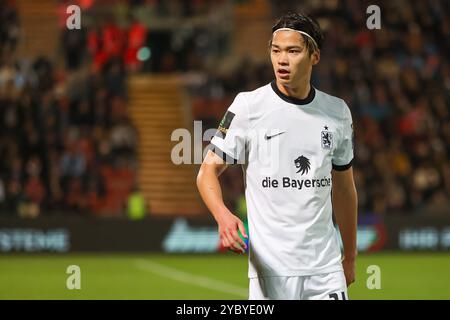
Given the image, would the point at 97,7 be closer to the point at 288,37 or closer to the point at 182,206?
the point at 182,206

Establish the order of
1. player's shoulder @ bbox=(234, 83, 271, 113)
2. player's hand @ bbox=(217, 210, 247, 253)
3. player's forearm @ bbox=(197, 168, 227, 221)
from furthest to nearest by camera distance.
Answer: player's shoulder @ bbox=(234, 83, 271, 113), player's forearm @ bbox=(197, 168, 227, 221), player's hand @ bbox=(217, 210, 247, 253)

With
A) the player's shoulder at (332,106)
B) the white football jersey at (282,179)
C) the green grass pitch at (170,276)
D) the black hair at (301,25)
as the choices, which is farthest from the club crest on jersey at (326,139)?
the green grass pitch at (170,276)

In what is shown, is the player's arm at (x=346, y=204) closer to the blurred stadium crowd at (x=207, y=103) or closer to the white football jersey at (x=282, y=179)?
the white football jersey at (x=282, y=179)

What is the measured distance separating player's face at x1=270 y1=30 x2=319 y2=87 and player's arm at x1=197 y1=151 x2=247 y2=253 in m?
0.59

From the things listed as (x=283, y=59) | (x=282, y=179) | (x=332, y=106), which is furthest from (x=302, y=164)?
(x=283, y=59)

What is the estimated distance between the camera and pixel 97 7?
2530 centimetres

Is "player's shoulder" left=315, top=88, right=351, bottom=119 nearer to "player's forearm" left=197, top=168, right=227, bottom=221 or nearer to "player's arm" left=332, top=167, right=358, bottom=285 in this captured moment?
"player's arm" left=332, top=167, right=358, bottom=285

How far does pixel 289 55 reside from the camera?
17.9 ft

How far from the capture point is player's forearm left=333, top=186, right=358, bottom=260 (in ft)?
19.3

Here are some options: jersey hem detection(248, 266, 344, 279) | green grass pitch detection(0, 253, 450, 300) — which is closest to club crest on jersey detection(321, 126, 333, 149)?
jersey hem detection(248, 266, 344, 279)

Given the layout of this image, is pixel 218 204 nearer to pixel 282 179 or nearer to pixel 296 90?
pixel 282 179

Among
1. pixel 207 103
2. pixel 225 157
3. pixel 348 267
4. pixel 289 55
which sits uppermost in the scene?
pixel 207 103

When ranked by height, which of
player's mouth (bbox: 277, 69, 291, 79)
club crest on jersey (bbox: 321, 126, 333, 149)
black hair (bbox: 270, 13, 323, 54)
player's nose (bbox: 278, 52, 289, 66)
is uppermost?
black hair (bbox: 270, 13, 323, 54)

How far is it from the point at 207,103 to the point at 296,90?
56.9 ft
